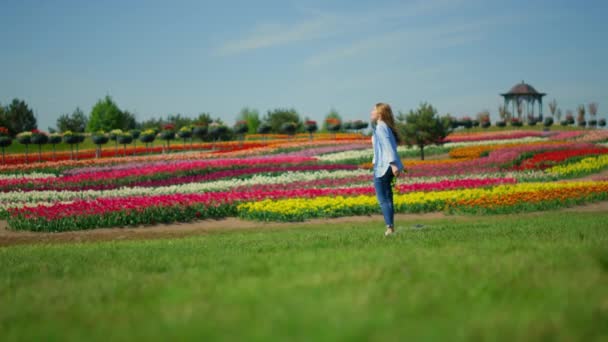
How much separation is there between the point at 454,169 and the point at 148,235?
14.6 m

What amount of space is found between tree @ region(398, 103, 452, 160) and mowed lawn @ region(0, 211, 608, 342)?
21.1 m

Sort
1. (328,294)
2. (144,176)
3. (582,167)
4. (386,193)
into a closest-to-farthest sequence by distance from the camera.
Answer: (328,294)
(386,193)
(582,167)
(144,176)

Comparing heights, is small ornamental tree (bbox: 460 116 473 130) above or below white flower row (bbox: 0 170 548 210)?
above

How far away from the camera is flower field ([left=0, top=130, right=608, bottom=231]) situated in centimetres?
1319

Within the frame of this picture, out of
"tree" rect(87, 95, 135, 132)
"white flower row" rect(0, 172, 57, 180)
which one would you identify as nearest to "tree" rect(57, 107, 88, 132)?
"tree" rect(87, 95, 135, 132)

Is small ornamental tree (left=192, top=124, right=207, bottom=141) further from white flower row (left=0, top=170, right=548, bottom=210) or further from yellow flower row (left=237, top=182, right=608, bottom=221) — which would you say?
yellow flower row (left=237, top=182, right=608, bottom=221)

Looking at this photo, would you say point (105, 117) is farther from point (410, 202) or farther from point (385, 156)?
point (385, 156)

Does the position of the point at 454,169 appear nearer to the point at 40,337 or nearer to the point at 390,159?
the point at 390,159

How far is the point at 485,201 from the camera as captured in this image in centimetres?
1354

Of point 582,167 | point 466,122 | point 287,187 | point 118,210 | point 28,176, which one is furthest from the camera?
point 466,122

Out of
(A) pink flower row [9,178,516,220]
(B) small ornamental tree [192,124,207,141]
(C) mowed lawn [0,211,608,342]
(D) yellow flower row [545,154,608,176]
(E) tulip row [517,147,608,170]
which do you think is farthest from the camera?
(B) small ornamental tree [192,124,207,141]

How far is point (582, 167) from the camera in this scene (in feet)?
68.0

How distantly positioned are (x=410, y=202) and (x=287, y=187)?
5.51 m

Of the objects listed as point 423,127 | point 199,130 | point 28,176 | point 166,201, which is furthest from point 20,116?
point 166,201
